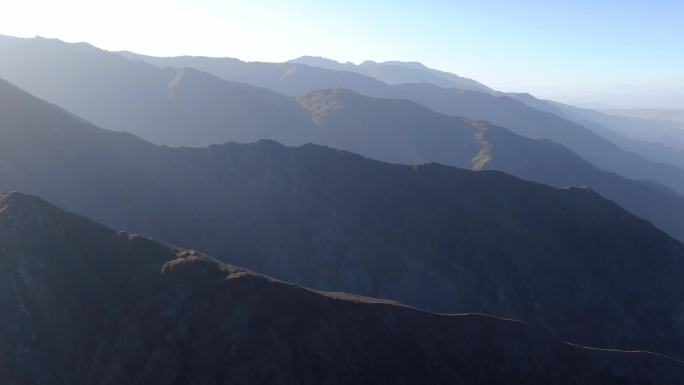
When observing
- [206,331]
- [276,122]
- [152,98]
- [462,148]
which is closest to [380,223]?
[206,331]

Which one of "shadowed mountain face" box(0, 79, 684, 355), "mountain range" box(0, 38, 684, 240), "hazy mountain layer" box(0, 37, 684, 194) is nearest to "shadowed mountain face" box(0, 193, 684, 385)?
"shadowed mountain face" box(0, 79, 684, 355)

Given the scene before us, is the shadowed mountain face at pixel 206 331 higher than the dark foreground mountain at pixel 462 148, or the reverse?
the shadowed mountain face at pixel 206 331

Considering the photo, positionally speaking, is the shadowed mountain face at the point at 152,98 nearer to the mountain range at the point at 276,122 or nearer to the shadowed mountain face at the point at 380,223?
the mountain range at the point at 276,122

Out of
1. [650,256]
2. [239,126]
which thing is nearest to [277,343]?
[650,256]

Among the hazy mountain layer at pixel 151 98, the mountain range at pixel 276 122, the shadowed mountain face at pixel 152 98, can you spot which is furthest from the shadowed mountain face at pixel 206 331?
the mountain range at pixel 276 122

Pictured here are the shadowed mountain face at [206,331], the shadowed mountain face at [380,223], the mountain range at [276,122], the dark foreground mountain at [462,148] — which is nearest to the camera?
the shadowed mountain face at [206,331]
